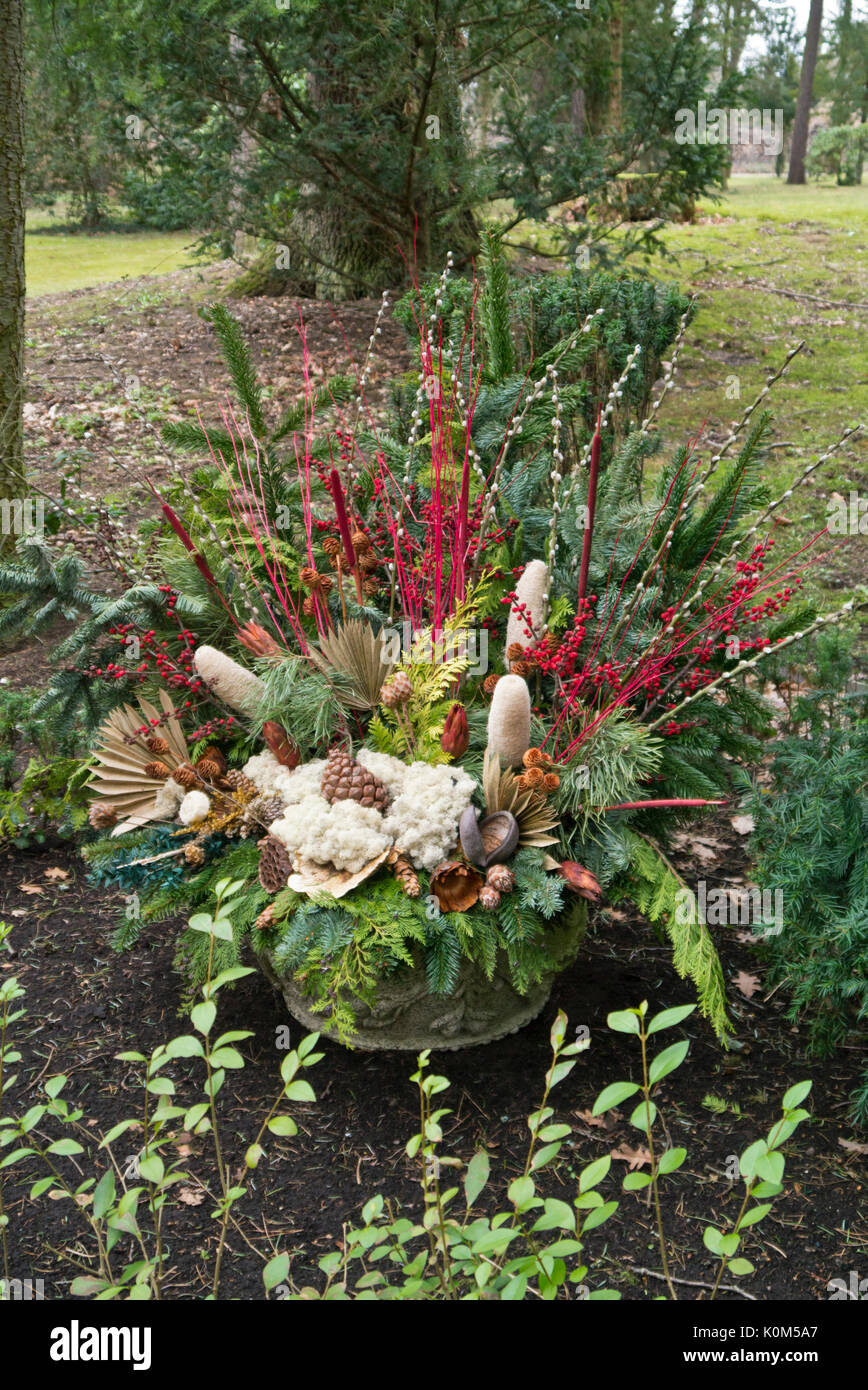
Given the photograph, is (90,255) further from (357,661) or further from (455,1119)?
(455,1119)

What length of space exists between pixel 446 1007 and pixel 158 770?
997mm

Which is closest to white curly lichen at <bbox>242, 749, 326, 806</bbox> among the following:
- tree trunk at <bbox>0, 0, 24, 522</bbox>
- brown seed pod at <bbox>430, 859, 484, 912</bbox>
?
brown seed pod at <bbox>430, 859, 484, 912</bbox>

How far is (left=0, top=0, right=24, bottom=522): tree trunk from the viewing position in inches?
190

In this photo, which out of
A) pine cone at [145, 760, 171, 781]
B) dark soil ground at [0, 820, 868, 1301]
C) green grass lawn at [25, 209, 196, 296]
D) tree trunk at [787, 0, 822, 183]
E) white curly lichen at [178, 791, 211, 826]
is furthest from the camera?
tree trunk at [787, 0, 822, 183]

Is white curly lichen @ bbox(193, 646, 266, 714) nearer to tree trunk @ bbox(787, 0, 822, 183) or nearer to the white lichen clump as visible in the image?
the white lichen clump

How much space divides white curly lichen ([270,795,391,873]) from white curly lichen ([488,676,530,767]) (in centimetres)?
35

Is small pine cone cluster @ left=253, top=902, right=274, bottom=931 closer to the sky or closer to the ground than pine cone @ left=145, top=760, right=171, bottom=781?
closer to the ground

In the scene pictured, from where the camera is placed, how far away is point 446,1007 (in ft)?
9.25

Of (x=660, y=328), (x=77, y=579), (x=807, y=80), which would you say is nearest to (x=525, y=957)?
(x=77, y=579)

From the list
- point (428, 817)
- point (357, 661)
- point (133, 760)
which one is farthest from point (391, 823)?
point (133, 760)

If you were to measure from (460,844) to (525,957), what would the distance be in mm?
317

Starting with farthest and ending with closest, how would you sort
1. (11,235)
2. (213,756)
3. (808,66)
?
(808,66)
(11,235)
(213,756)

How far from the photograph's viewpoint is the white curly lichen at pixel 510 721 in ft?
8.60
